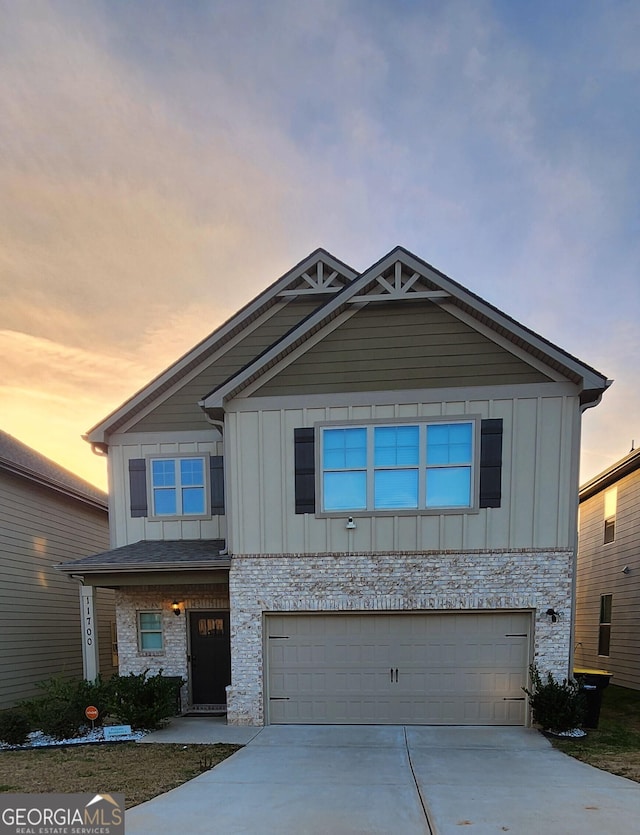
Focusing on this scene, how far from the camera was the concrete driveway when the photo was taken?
4.24 m

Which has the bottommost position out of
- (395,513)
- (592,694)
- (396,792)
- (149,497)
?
(592,694)

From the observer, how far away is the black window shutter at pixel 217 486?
966 cm

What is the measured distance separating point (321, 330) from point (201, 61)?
6496 mm

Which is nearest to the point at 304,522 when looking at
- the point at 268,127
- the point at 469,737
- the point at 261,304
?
the point at 469,737

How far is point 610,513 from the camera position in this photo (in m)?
13.9

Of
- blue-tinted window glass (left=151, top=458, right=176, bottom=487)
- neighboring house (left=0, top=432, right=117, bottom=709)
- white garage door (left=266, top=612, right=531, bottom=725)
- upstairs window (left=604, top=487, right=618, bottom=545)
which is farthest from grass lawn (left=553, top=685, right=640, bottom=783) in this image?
neighboring house (left=0, top=432, right=117, bottom=709)

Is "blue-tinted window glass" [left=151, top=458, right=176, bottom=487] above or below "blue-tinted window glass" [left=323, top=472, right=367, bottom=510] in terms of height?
above

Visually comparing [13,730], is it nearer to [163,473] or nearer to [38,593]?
[163,473]

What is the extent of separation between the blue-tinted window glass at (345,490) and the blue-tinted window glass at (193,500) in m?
3.22

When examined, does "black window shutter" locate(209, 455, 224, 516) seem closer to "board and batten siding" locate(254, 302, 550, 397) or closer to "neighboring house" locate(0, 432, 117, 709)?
"board and batten siding" locate(254, 302, 550, 397)

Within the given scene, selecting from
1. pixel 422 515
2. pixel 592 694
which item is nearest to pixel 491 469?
pixel 422 515

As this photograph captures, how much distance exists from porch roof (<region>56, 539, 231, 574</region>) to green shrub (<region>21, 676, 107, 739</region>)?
1957 mm

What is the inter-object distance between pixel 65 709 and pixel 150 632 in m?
2.06

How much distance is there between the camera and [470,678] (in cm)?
792
